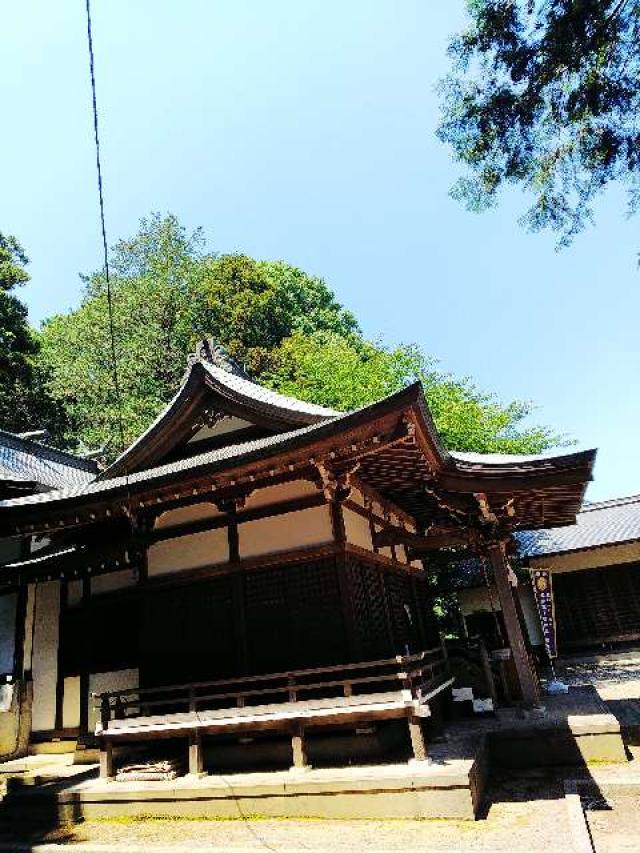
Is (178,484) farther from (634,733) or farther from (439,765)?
(634,733)

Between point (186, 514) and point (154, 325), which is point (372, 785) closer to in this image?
point (186, 514)

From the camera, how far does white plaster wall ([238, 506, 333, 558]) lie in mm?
8312

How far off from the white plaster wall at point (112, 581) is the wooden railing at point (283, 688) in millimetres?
2149

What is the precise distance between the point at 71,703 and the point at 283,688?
23.5 ft

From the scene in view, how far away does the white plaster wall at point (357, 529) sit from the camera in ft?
28.5

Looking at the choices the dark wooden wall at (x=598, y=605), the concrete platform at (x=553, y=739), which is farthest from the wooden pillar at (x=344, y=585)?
the dark wooden wall at (x=598, y=605)

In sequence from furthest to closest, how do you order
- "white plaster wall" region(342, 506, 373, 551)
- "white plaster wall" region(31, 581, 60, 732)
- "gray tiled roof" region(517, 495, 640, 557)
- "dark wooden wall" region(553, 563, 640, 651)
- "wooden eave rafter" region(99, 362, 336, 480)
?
"gray tiled roof" region(517, 495, 640, 557), "dark wooden wall" region(553, 563, 640, 651), "white plaster wall" region(31, 581, 60, 732), "wooden eave rafter" region(99, 362, 336, 480), "white plaster wall" region(342, 506, 373, 551)

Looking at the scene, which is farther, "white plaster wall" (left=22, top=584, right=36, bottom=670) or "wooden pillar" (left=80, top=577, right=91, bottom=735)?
"white plaster wall" (left=22, top=584, right=36, bottom=670)

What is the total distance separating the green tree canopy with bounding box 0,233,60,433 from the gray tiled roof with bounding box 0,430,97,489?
8.15 metres

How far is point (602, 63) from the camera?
34.5 feet

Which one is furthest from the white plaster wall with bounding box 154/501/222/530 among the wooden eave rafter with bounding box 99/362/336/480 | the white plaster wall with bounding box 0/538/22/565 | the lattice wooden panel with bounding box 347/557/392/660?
the white plaster wall with bounding box 0/538/22/565

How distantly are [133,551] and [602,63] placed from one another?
13.2 metres

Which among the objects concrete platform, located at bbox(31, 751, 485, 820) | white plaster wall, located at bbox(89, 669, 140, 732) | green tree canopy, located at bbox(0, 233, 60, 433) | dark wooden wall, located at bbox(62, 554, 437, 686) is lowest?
concrete platform, located at bbox(31, 751, 485, 820)

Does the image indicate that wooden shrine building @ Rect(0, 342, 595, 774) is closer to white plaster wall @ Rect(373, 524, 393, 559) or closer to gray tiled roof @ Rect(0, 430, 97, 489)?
white plaster wall @ Rect(373, 524, 393, 559)
